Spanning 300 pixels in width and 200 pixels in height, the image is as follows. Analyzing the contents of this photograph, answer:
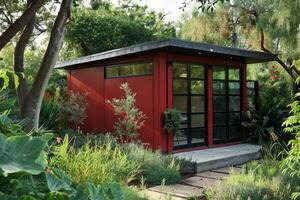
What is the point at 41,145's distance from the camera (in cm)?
107

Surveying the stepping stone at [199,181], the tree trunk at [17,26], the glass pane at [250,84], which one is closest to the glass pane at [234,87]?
the glass pane at [250,84]

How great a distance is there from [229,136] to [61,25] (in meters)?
7.14

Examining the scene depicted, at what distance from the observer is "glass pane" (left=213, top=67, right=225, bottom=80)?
34.4ft

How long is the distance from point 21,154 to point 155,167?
532 cm

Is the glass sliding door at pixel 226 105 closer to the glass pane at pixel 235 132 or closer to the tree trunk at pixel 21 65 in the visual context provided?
the glass pane at pixel 235 132

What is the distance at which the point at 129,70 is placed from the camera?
32.7 feet

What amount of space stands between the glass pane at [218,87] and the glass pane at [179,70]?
1301 mm

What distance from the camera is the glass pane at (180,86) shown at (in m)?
9.38

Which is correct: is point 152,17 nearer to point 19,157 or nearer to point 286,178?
point 286,178

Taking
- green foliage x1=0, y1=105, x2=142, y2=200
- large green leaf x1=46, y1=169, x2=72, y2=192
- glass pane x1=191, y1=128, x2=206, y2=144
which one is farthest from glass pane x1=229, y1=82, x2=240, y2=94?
large green leaf x1=46, y1=169, x2=72, y2=192

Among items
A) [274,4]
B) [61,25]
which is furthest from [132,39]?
[61,25]

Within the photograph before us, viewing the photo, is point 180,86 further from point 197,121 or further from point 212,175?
point 212,175

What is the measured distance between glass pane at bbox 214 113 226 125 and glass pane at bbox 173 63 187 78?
179 cm

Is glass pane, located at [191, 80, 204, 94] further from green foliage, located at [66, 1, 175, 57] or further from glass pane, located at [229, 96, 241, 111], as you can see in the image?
green foliage, located at [66, 1, 175, 57]
